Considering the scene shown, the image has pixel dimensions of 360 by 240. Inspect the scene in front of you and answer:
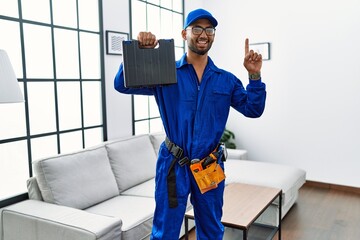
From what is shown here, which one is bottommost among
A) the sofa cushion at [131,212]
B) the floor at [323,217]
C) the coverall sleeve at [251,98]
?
the floor at [323,217]

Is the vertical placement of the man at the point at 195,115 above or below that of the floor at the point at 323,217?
above

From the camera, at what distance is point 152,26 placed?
3.93 m

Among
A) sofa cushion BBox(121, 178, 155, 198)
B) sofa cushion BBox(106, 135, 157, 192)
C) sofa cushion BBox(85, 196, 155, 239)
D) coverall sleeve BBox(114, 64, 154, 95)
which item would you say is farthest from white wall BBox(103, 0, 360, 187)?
coverall sleeve BBox(114, 64, 154, 95)

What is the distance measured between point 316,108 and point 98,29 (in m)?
2.60

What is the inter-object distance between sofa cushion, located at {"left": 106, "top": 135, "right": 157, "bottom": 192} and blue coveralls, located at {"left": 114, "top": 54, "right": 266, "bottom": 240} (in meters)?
1.51

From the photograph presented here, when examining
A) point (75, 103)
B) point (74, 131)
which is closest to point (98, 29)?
point (75, 103)

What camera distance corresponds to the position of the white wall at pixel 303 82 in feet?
12.6

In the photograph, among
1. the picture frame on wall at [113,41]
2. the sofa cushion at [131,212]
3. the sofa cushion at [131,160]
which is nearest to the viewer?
the sofa cushion at [131,212]

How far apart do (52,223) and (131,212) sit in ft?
1.89

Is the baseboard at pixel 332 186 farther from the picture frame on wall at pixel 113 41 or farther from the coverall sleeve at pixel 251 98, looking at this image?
the coverall sleeve at pixel 251 98

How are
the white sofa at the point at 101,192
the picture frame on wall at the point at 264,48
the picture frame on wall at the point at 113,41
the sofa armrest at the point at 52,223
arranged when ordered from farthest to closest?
the picture frame on wall at the point at 264,48
the picture frame on wall at the point at 113,41
the white sofa at the point at 101,192
the sofa armrest at the point at 52,223

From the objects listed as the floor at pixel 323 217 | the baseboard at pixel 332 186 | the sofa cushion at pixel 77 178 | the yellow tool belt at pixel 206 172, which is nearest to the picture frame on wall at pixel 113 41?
the sofa cushion at pixel 77 178

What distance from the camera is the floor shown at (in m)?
2.87

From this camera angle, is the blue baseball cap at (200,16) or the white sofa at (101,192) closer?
the blue baseball cap at (200,16)
